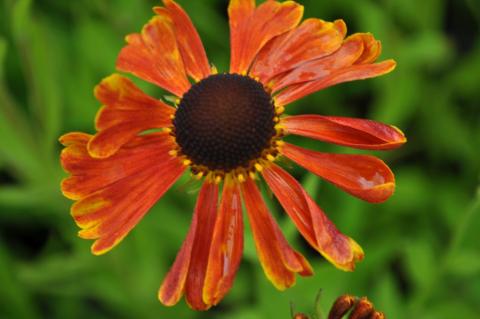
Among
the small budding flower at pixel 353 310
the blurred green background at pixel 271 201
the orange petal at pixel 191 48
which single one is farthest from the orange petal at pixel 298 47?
the blurred green background at pixel 271 201

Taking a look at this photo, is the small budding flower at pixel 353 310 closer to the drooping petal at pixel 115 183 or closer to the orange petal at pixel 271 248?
the orange petal at pixel 271 248

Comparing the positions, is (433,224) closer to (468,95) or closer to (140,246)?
(468,95)

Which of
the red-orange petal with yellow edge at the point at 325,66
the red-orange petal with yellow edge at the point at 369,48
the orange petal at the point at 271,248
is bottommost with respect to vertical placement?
the orange petal at the point at 271,248

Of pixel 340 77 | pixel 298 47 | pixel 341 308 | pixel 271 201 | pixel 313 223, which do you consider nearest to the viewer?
pixel 341 308

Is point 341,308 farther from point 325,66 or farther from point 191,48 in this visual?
point 191,48

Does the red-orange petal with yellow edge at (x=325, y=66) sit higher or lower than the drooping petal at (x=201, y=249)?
higher

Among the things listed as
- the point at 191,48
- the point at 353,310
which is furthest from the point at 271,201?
the point at 353,310
